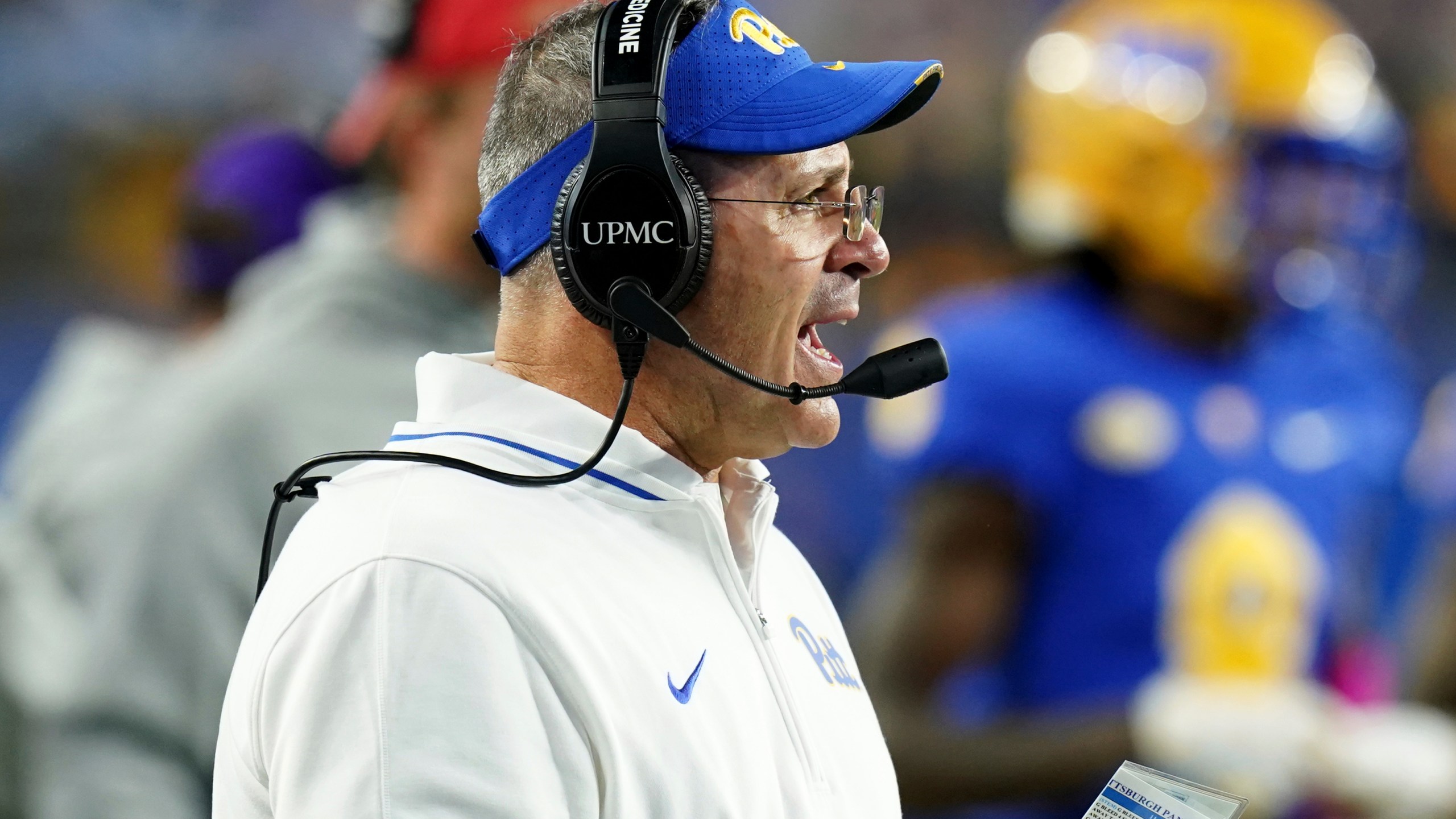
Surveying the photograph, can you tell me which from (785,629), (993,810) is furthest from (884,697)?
(785,629)

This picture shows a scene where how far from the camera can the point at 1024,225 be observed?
3889 millimetres

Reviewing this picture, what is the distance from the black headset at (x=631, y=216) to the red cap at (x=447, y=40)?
55.4 inches

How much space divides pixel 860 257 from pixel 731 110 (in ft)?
0.57

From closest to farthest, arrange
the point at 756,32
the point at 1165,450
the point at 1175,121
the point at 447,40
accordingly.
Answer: the point at 756,32 → the point at 447,40 → the point at 1165,450 → the point at 1175,121

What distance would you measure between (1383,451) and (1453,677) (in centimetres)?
52

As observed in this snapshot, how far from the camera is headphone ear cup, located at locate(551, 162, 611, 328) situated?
48.9 inches

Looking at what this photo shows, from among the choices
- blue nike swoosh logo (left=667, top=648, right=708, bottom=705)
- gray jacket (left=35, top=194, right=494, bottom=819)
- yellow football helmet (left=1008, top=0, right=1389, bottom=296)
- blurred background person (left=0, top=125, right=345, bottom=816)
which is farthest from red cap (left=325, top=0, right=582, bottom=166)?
blue nike swoosh logo (left=667, top=648, right=708, bottom=705)

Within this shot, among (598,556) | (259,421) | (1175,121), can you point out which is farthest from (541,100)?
(1175,121)

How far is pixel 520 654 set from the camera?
3.53ft

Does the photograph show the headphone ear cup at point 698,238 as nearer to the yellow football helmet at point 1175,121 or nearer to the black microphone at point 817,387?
the black microphone at point 817,387

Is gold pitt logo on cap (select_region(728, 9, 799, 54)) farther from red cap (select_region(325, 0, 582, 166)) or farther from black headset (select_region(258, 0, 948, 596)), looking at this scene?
red cap (select_region(325, 0, 582, 166))

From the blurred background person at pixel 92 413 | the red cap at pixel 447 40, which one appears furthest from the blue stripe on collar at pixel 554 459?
the blurred background person at pixel 92 413

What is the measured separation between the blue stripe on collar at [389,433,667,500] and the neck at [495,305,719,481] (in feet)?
0.19

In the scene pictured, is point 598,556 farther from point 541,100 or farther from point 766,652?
point 541,100
